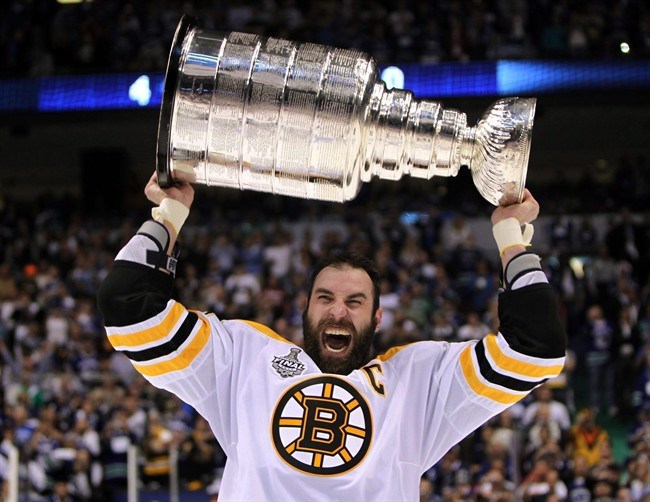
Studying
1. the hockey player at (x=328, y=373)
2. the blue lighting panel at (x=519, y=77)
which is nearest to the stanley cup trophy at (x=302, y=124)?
the hockey player at (x=328, y=373)

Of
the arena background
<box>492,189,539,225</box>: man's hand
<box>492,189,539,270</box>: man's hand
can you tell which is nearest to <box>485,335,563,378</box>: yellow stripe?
<box>492,189,539,270</box>: man's hand

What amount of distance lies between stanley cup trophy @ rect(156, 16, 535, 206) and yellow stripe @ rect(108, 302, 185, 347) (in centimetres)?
39

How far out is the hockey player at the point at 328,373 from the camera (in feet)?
9.59

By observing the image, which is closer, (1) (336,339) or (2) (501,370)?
(2) (501,370)

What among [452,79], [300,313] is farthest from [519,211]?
[452,79]

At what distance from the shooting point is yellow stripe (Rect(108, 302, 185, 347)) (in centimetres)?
296

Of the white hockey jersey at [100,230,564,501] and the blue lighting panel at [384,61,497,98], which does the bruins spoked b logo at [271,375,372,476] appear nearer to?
the white hockey jersey at [100,230,564,501]

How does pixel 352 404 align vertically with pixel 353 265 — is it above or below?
below

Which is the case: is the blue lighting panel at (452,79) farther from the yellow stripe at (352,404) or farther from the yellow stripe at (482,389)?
the yellow stripe at (352,404)

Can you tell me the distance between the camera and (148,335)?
117 inches

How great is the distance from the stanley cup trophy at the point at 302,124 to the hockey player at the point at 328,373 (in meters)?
0.22

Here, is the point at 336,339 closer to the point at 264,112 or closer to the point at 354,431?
the point at 354,431

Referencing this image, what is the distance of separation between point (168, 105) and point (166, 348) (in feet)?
2.19

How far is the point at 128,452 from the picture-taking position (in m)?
9.16
